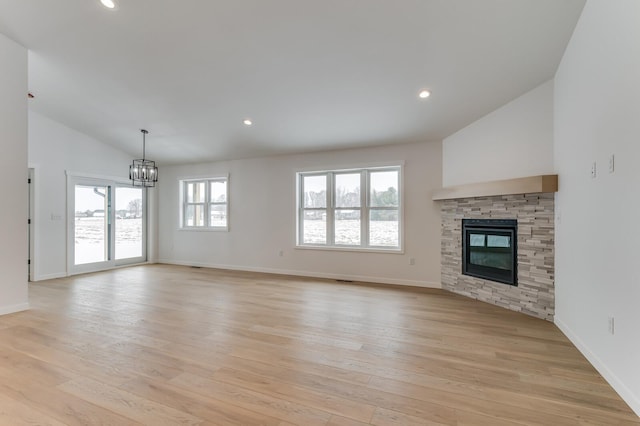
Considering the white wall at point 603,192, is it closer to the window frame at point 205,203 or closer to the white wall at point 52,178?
the window frame at point 205,203

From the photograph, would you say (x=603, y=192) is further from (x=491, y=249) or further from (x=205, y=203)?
(x=205, y=203)

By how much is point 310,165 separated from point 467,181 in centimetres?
299

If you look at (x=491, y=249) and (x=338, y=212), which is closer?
(x=491, y=249)

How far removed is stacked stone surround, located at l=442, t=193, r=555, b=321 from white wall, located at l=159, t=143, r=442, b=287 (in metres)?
0.75

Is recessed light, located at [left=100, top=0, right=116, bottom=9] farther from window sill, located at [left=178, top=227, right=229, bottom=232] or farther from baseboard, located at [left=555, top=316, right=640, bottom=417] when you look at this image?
baseboard, located at [left=555, top=316, right=640, bottom=417]

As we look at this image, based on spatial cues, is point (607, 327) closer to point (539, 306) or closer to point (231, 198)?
point (539, 306)

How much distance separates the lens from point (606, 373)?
226 centimetres

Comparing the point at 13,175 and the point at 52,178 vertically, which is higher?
the point at 52,178

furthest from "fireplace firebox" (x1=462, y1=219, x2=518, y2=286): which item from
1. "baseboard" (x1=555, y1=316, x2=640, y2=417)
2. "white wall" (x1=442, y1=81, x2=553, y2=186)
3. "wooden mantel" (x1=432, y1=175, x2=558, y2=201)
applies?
"baseboard" (x1=555, y1=316, x2=640, y2=417)

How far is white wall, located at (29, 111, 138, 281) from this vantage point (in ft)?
18.4

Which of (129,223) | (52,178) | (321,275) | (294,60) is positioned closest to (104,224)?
(129,223)

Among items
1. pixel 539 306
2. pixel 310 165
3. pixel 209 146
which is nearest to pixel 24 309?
pixel 209 146

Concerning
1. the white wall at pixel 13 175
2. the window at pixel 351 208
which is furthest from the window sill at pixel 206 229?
the white wall at pixel 13 175

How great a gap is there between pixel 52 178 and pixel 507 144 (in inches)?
316
